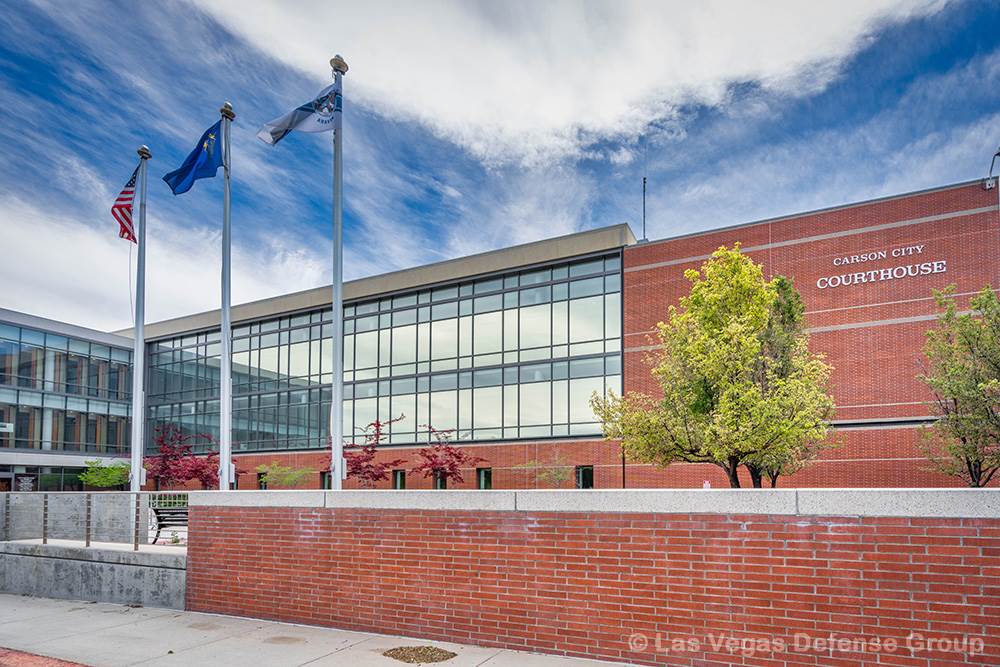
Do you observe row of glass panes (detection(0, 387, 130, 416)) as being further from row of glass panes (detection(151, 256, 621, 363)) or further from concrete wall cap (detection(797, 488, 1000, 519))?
concrete wall cap (detection(797, 488, 1000, 519))

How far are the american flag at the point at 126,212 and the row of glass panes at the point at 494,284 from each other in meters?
16.6

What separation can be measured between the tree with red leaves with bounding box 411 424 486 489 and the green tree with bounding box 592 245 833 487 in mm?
10322

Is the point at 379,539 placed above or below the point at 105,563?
above

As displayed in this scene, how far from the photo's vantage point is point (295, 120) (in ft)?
46.5

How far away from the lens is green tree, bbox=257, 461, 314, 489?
111 ft

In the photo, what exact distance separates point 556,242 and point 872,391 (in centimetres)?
1321

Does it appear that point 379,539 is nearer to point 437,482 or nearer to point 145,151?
point 145,151

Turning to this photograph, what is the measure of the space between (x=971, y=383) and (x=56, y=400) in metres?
42.9

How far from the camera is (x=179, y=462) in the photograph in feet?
106

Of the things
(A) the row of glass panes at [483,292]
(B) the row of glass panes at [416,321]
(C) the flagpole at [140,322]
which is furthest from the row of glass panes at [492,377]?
(C) the flagpole at [140,322]

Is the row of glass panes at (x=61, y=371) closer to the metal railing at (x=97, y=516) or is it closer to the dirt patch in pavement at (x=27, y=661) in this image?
the metal railing at (x=97, y=516)

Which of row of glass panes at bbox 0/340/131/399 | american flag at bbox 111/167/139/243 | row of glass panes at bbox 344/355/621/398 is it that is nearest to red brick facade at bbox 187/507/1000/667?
american flag at bbox 111/167/139/243

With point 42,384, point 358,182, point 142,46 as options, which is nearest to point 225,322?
point 142,46

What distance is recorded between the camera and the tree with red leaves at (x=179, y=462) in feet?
102
